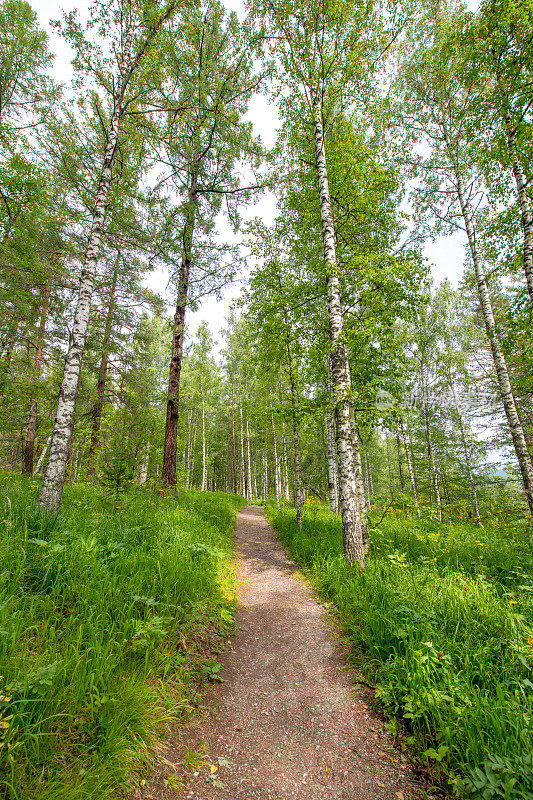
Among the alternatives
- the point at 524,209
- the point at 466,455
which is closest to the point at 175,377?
the point at 524,209

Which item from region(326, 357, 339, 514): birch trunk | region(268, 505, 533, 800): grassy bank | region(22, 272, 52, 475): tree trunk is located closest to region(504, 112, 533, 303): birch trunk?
region(268, 505, 533, 800): grassy bank

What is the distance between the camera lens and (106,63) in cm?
651

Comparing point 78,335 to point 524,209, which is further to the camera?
point 524,209

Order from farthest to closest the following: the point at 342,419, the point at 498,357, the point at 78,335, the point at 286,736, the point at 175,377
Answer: the point at 175,377 → the point at 498,357 → the point at 78,335 → the point at 342,419 → the point at 286,736

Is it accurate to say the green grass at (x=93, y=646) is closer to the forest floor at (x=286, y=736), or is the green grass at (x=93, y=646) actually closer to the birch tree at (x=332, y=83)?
the forest floor at (x=286, y=736)

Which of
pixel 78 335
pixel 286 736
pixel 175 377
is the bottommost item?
pixel 286 736

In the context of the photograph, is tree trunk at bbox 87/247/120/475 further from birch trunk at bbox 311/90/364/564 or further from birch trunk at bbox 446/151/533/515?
birch trunk at bbox 446/151/533/515

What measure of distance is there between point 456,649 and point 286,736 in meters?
1.82

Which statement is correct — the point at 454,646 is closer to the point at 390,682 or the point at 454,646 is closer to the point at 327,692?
the point at 390,682

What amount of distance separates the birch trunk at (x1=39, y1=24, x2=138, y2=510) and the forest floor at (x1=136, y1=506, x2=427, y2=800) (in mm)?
4125

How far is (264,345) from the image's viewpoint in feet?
33.6

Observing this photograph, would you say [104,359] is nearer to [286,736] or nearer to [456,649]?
[286,736]

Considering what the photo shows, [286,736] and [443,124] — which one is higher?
[443,124]

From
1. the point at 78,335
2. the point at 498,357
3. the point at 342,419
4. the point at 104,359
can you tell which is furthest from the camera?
the point at 104,359
